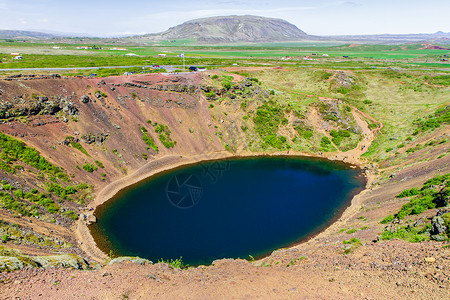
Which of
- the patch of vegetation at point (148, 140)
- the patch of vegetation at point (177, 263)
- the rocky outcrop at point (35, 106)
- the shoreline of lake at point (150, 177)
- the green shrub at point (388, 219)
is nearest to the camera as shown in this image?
the patch of vegetation at point (177, 263)

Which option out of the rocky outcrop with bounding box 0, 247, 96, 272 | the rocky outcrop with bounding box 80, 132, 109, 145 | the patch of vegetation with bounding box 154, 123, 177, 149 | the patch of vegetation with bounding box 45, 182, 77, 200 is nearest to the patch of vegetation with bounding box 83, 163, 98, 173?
the patch of vegetation with bounding box 45, 182, 77, 200

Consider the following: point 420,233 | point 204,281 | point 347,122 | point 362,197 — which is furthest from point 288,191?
point 347,122

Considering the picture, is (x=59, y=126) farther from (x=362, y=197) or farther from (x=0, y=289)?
(x=362, y=197)

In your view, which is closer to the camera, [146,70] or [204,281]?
[204,281]

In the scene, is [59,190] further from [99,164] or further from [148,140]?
[148,140]

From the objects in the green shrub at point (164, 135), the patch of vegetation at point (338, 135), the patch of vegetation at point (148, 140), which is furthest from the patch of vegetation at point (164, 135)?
the patch of vegetation at point (338, 135)

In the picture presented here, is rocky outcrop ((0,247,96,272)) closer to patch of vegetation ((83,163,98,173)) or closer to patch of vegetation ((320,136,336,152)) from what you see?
patch of vegetation ((83,163,98,173))

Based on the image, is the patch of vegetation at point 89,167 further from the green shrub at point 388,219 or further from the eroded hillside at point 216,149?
the green shrub at point 388,219

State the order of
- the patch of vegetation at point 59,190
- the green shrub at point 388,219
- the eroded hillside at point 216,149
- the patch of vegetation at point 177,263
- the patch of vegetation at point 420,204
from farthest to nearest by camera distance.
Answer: the patch of vegetation at point 59,190, the green shrub at point 388,219, the patch of vegetation at point 177,263, the patch of vegetation at point 420,204, the eroded hillside at point 216,149

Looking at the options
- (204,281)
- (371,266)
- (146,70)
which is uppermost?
(146,70)
